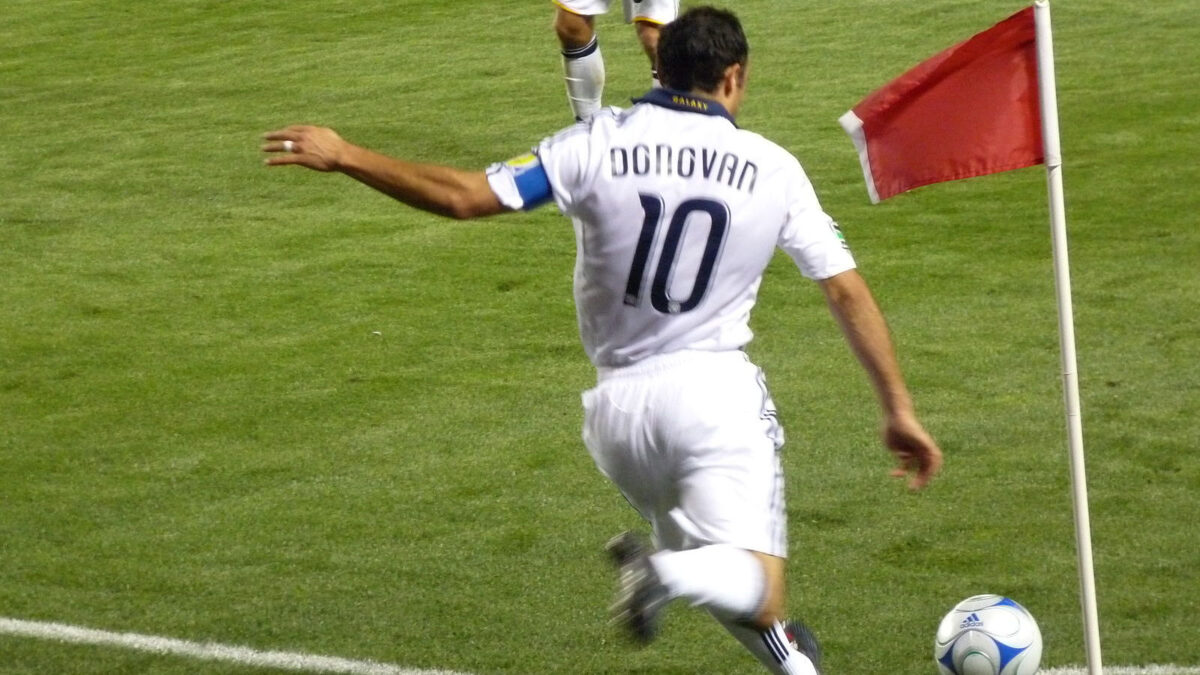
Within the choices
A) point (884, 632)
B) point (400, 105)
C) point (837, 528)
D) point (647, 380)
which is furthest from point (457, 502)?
point (400, 105)

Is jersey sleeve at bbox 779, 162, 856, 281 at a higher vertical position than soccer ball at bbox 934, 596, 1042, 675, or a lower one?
higher

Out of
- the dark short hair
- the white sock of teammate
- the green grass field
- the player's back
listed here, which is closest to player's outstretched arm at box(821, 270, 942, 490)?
the player's back

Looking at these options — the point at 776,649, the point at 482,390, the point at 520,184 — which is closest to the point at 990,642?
the point at 776,649

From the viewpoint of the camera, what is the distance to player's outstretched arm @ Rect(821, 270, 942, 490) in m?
4.30

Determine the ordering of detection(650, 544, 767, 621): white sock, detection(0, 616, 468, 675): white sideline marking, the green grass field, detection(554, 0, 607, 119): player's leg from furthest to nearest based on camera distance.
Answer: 1. detection(554, 0, 607, 119): player's leg
2. the green grass field
3. detection(0, 616, 468, 675): white sideline marking
4. detection(650, 544, 767, 621): white sock

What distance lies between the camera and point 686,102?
430 cm

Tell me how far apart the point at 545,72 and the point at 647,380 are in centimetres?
1060

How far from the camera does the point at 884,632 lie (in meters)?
5.34

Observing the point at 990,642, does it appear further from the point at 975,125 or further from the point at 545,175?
the point at 545,175

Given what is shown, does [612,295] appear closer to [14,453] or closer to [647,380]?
[647,380]

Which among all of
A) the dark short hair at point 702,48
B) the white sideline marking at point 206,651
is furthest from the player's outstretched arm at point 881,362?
the white sideline marking at point 206,651

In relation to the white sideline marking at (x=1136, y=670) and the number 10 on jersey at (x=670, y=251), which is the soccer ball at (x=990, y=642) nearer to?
the white sideline marking at (x=1136, y=670)

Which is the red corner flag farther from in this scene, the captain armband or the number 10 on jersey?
the captain armband

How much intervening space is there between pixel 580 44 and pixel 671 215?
13.5 feet
